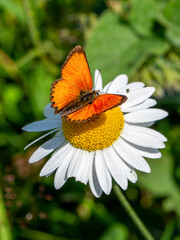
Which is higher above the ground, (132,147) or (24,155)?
(24,155)

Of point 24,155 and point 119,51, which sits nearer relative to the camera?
point 119,51

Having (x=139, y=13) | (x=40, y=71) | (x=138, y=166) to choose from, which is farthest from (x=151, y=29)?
(x=138, y=166)

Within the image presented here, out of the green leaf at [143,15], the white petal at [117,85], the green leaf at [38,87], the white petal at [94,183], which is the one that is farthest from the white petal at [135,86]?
the green leaf at [38,87]

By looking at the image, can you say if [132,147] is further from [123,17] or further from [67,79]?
[123,17]

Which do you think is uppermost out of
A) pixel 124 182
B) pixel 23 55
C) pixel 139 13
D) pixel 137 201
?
pixel 23 55

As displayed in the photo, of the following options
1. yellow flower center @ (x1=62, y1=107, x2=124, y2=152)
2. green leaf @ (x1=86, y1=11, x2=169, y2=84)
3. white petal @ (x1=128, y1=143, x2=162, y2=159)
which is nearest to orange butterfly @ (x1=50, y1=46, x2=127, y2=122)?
yellow flower center @ (x1=62, y1=107, x2=124, y2=152)

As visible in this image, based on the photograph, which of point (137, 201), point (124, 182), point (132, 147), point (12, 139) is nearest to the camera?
point (124, 182)

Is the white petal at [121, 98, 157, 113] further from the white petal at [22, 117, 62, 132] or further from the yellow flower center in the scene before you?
the white petal at [22, 117, 62, 132]
